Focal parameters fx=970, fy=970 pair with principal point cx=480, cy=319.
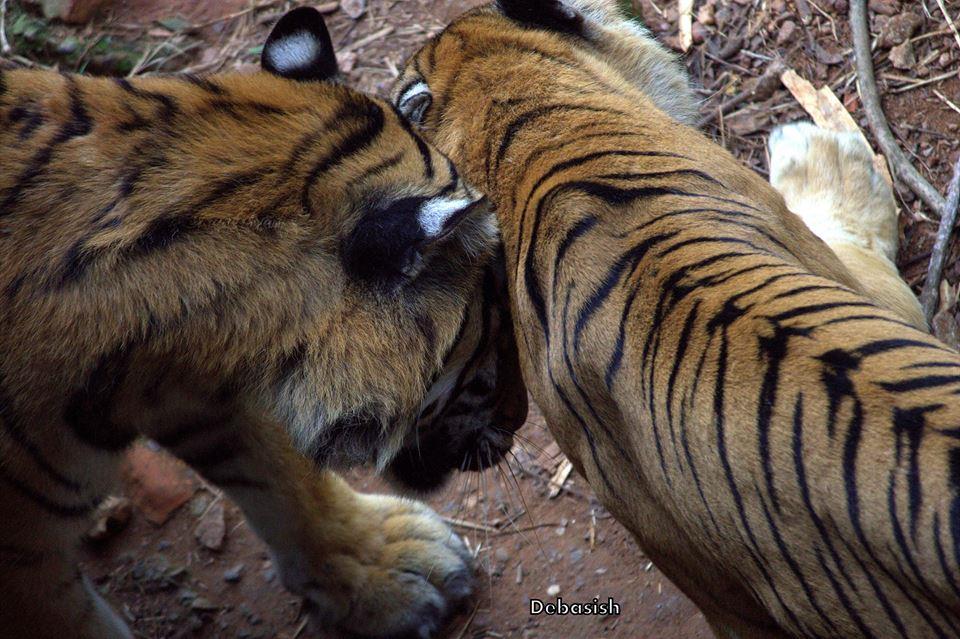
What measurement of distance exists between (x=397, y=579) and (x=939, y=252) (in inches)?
73.1

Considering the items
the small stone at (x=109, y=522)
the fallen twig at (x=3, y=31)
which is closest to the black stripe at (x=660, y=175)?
the small stone at (x=109, y=522)

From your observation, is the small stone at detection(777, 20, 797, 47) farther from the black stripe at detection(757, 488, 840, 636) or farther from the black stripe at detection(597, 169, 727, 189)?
the black stripe at detection(757, 488, 840, 636)

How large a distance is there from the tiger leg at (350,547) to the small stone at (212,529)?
442mm

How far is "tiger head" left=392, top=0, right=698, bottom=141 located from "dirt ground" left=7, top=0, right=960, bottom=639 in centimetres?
56

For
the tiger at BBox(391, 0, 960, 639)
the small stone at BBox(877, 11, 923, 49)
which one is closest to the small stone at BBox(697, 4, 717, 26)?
the small stone at BBox(877, 11, 923, 49)

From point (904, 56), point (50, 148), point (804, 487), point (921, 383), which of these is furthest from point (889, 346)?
point (904, 56)

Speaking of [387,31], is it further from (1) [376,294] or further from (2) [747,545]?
(2) [747,545]

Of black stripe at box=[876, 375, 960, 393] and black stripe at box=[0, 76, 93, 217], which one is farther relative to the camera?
black stripe at box=[0, 76, 93, 217]

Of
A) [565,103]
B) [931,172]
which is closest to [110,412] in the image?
[565,103]

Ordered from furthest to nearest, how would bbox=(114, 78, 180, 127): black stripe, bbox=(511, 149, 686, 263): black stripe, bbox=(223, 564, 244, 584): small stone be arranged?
bbox=(223, 564, 244, 584): small stone → bbox=(511, 149, 686, 263): black stripe → bbox=(114, 78, 180, 127): black stripe

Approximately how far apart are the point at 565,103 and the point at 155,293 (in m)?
0.96

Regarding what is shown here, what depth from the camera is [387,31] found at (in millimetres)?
4152

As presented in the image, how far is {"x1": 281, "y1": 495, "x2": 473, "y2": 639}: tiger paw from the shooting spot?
2.71 m

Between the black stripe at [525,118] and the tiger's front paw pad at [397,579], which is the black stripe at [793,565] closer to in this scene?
the black stripe at [525,118]
